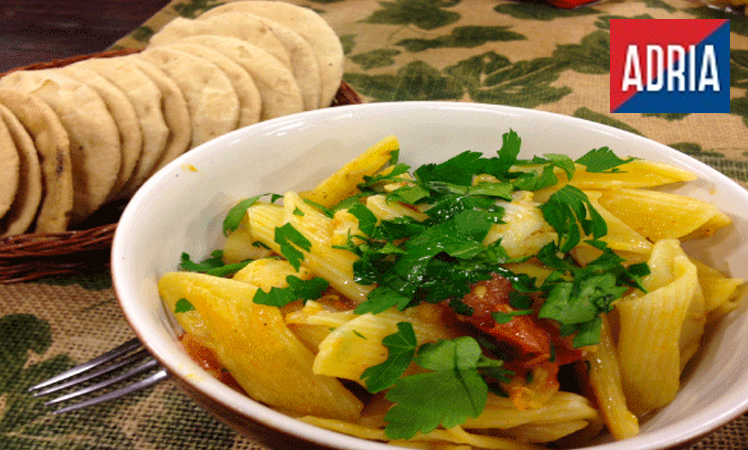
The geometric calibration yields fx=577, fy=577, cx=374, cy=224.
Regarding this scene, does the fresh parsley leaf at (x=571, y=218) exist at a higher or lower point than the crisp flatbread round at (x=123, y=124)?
higher

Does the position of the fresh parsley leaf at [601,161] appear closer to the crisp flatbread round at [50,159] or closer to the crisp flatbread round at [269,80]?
the crisp flatbread round at [269,80]

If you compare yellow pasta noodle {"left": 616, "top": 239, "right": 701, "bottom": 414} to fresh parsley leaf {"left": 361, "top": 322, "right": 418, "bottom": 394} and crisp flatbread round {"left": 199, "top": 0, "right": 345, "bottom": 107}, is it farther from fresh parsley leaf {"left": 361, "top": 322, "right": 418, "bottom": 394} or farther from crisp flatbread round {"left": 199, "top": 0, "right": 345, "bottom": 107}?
crisp flatbread round {"left": 199, "top": 0, "right": 345, "bottom": 107}

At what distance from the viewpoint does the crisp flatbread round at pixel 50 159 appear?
143 centimetres

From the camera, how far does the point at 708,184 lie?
956mm

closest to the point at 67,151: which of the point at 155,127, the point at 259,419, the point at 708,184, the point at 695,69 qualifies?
the point at 155,127

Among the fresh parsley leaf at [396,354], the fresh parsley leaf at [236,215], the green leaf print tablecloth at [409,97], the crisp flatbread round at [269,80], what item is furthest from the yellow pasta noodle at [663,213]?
the crisp flatbread round at [269,80]

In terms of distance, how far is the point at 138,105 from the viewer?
5.26ft

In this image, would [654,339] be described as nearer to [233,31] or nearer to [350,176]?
[350,176]

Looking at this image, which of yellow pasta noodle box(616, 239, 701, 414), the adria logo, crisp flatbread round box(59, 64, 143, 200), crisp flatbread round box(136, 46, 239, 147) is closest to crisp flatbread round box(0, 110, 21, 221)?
crisp flatbread round box(59, 64, 143, 200)

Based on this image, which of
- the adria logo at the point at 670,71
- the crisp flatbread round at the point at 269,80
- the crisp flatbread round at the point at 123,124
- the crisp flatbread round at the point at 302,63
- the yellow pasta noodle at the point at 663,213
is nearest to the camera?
the yellow pasta noodle at the point at 663,213

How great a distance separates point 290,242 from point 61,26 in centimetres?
307

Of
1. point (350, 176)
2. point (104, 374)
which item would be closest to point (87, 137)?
point (104, 374)

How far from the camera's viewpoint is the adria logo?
2107 mm

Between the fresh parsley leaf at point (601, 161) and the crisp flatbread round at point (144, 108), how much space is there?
114cm
